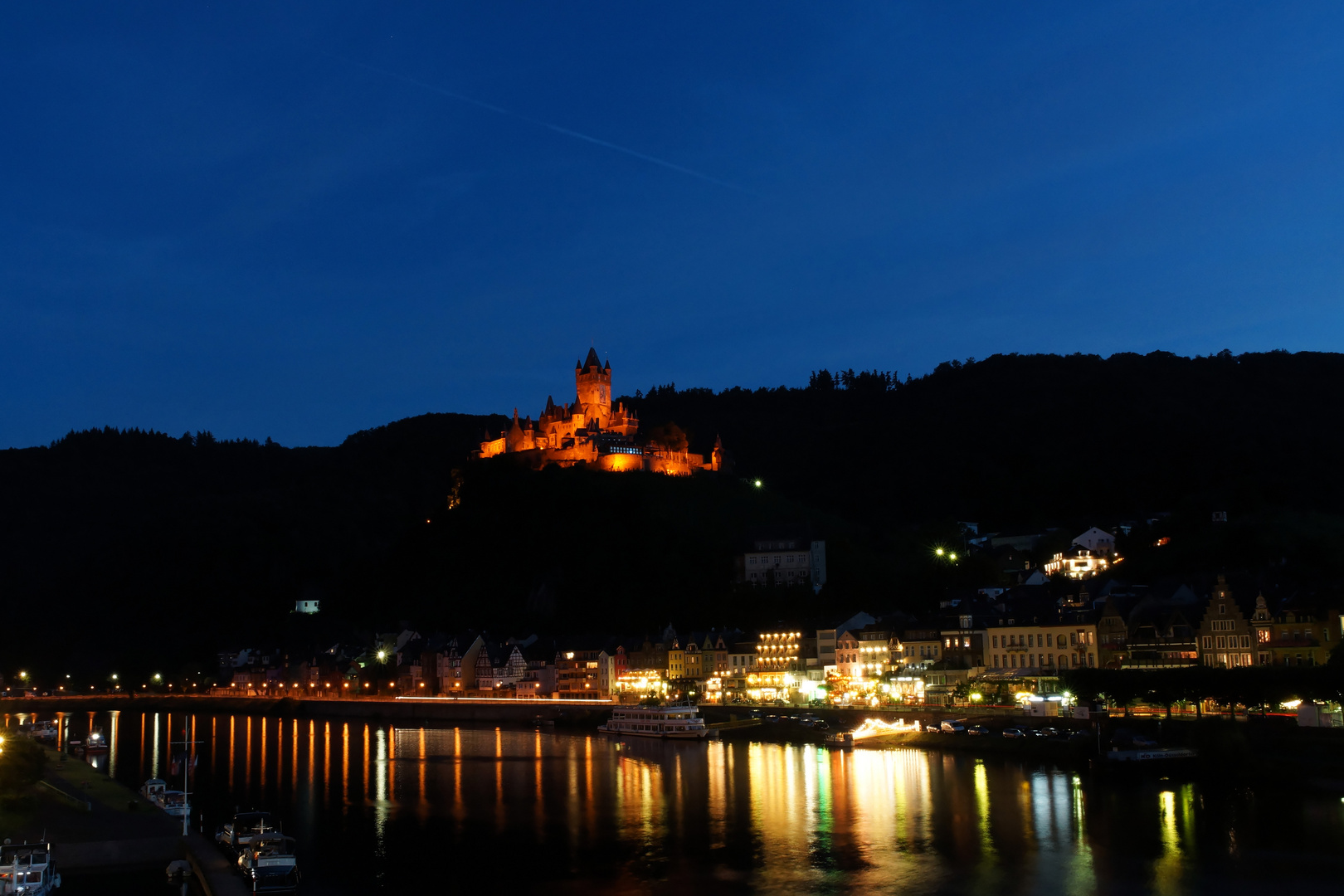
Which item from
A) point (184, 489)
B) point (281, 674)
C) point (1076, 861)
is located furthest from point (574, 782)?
point (184, 489)

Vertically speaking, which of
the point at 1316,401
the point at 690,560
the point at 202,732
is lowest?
the point at 202,732

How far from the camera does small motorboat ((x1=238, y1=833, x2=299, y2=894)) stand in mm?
30641

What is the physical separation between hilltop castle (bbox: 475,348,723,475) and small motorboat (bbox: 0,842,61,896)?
9682 cm

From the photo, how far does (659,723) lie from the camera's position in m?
71.1

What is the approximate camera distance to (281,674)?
11962 centimetres

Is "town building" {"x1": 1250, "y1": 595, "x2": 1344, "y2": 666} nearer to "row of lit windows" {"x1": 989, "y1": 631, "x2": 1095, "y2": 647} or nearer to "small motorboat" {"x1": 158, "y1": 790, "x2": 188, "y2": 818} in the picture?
"row of lit windows" {"x1": 989, "y1": 631, "x2": 1095, "y2": 647}

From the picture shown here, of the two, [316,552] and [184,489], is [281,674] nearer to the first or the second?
[316,552]

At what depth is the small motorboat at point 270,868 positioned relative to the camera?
1206 inches

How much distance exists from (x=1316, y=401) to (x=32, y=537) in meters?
166

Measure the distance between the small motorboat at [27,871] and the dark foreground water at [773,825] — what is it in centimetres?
601

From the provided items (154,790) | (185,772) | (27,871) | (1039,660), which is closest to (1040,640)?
(1039,660)

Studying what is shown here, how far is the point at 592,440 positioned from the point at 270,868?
10043 cm

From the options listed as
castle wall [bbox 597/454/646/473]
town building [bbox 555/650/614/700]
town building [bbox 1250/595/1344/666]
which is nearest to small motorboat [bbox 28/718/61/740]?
town building [bbox 555/650/614/700]

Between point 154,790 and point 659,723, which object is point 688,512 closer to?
point 659,723
